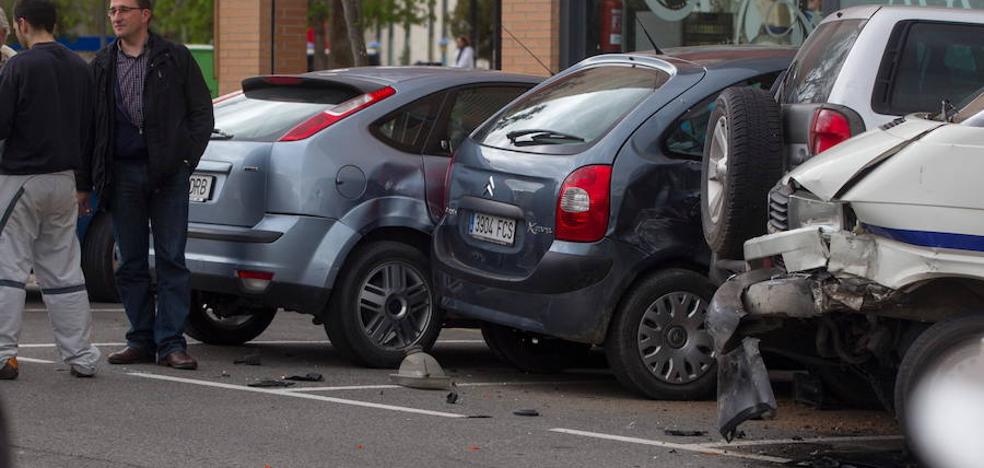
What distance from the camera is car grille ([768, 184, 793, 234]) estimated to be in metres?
6.41

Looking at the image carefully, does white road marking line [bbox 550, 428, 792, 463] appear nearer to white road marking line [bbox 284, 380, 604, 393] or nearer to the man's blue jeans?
white road marking line [bbox 284, 380, 604, 393]

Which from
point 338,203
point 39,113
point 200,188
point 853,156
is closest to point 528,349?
point 338,203

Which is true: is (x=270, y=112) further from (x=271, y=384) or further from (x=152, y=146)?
(x=271, y=384)

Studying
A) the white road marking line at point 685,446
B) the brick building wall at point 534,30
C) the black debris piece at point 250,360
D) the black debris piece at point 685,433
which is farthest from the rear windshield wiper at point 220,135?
the brick building wall at point 534,30

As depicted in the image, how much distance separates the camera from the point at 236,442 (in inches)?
267

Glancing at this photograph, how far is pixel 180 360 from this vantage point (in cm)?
873

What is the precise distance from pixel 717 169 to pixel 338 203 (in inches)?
97.8

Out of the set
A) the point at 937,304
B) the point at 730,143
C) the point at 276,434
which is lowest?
the point at 276,434

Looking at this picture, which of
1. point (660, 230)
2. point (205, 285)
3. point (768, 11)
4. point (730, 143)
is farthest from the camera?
point (768, 11)

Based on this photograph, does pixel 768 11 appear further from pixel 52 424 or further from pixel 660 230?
pixel 52 424

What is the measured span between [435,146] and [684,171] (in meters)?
1.73

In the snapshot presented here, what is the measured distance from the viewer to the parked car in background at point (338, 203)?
28.9 feet

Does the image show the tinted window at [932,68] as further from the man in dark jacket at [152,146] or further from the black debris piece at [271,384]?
the man in dark jacket at [152,146]

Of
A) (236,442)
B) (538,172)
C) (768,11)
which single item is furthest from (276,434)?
(768,11)
